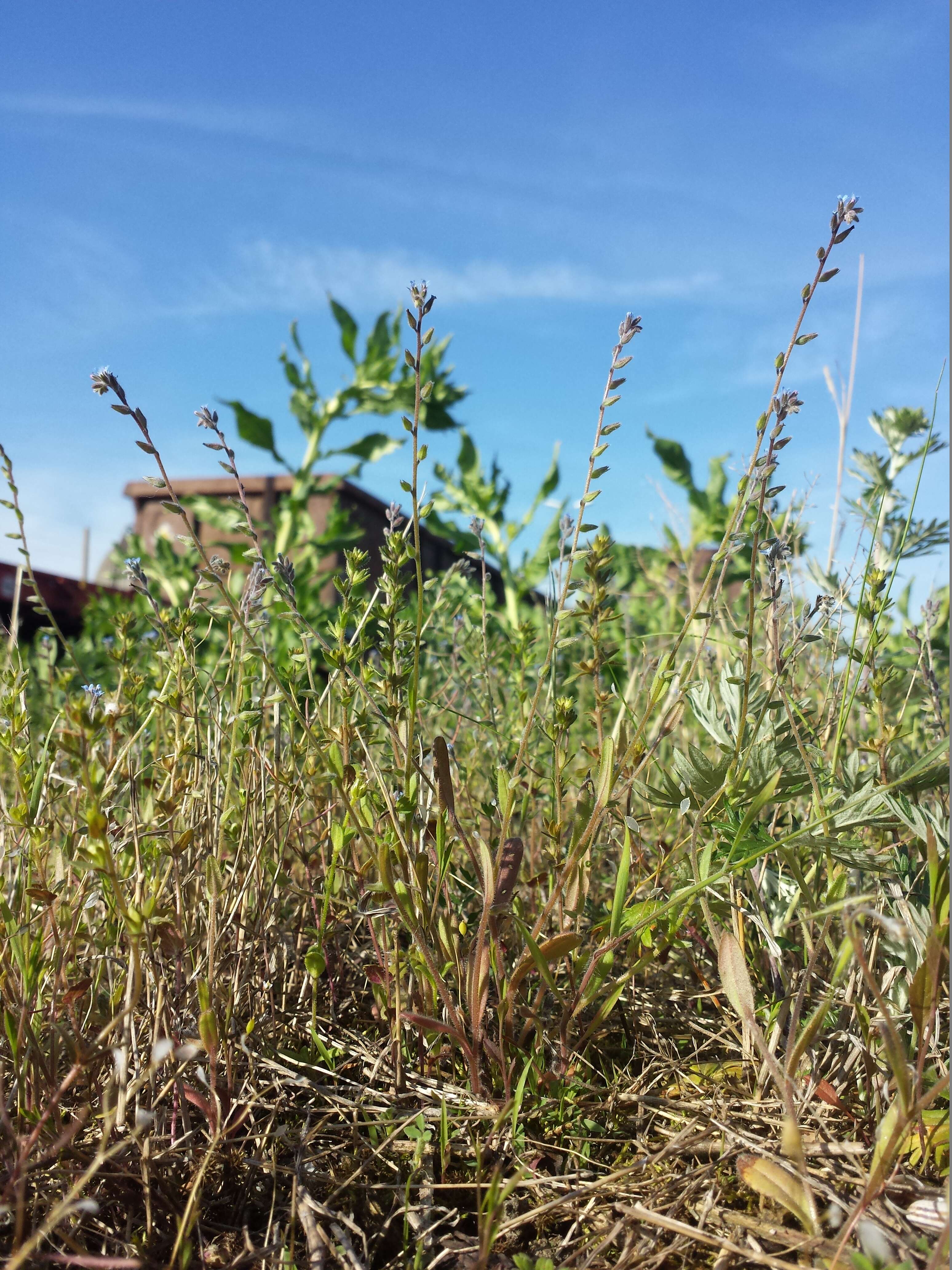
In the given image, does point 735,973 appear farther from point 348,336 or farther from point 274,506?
point 274,506

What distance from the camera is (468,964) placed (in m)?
1.21

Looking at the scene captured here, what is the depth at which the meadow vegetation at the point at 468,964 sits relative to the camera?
3.32 feet

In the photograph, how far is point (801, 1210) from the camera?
36.9 inches

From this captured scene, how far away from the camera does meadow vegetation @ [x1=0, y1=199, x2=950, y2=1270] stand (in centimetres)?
101

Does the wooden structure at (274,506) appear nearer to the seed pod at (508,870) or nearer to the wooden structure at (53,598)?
the wooden structure at (53,598)

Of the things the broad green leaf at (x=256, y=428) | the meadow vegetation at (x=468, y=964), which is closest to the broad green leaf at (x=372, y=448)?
the broad green leaf at (x=256, y=428)

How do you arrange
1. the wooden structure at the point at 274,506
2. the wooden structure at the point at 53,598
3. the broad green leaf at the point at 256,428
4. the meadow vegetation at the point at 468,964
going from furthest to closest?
the wooden structure at the point at 274,506
the wooden structure at the point at 53,598
the broad green leaf at the point at 256,428
the meadow vegetation at the point at 468,964

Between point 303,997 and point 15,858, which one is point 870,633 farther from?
point 15,858

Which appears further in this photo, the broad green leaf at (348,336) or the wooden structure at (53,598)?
the wooden structure at (53,598)

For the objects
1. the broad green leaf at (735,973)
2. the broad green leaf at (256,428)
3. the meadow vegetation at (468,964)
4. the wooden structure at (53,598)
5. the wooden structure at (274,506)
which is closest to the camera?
the meadow vegetation at (468,964)

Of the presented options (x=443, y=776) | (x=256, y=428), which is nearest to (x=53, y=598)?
(x=256, y=428)

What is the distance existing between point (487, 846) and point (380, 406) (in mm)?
4786

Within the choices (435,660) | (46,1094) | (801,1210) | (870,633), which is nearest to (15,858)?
(46,1094)

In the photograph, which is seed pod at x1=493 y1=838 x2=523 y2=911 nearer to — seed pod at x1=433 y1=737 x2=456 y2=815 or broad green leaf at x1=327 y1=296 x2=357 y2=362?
seed pod at x1=433 y1=737 x2=456 y2=815
